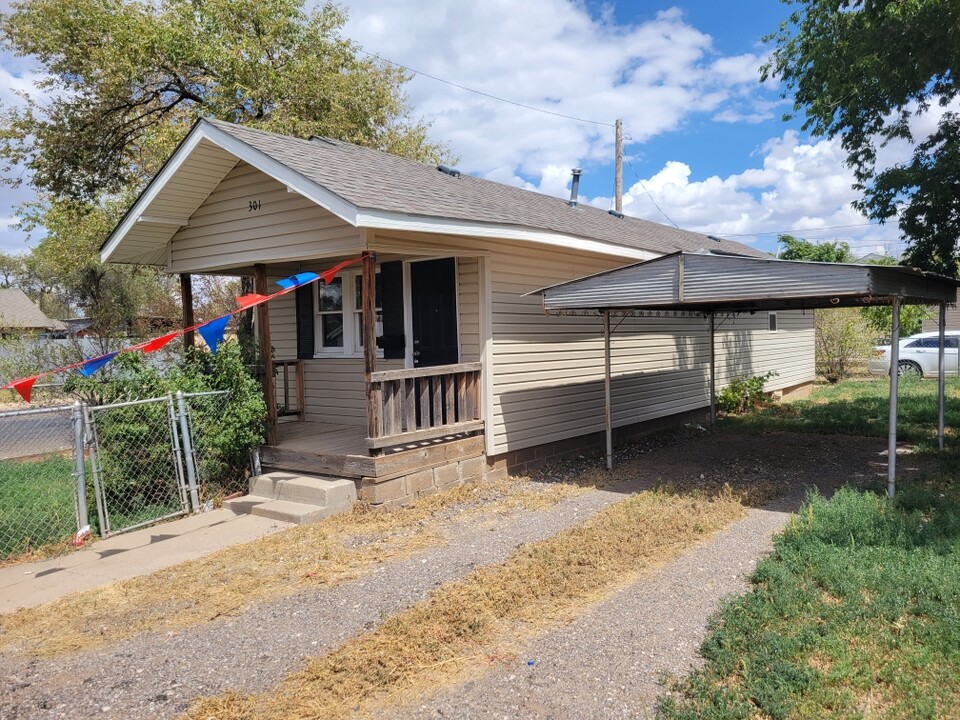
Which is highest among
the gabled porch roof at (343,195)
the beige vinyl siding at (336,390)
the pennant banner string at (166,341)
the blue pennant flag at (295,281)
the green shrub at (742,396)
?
the gabled porch roof at (343,195)

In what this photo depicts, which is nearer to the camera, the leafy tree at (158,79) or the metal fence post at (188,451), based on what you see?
the metal fence post at (188,451)

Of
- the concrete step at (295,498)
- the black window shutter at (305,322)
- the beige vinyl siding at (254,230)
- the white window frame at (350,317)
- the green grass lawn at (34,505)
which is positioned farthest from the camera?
the black window shutter at (305,322)

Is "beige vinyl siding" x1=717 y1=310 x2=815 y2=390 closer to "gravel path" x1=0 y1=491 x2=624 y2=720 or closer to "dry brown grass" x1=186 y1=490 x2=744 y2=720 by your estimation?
"dry brown grass" x1=186 y1=490 x2=744 y2=720

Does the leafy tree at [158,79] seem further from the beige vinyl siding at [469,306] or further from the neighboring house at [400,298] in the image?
the beige vinyl siding at [469,306]

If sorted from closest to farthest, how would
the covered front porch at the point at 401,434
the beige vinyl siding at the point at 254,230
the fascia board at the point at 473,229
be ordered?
the fascia board at the point at 473,229
the covered front porch at the point at 401,434
the beige vinyl siding at the point at 254,230

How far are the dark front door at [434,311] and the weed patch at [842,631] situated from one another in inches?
166

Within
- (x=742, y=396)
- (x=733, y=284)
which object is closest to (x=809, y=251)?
(x=742, y=396)

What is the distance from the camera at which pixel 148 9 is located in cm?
1409

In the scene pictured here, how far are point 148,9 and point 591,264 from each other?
1143 centimetres

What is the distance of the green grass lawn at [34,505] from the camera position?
593 centimetres

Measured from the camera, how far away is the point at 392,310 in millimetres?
8180

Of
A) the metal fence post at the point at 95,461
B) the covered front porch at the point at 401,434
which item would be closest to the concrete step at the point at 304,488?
the covered front porch at the point at 401,434

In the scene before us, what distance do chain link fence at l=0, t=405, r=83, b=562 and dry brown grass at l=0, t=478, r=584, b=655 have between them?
159cm

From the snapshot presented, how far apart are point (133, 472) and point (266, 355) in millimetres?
1811
